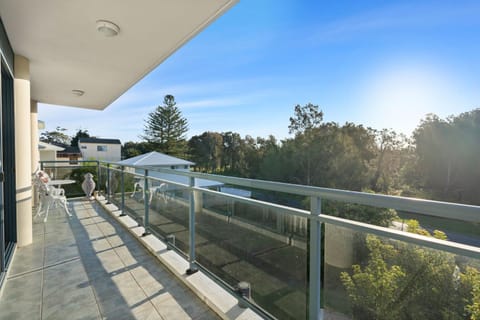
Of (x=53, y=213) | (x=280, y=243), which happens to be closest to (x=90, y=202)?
(x=53, y=213)

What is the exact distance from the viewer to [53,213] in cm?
497

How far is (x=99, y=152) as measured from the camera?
31547 millimetres

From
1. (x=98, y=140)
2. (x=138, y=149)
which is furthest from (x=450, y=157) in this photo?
(x=98, y=140)

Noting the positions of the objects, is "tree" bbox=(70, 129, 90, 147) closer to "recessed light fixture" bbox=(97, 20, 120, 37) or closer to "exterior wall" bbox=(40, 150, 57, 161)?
"exterior wall" bbox=(40, 150, 57, 161)

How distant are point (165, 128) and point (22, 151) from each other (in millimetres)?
26227

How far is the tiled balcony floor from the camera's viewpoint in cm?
192

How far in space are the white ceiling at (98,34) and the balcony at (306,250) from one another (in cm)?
153

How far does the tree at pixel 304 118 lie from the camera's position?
23844 mm

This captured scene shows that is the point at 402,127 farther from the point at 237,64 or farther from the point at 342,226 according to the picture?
the point at 342,226

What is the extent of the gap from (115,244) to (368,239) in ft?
10.6

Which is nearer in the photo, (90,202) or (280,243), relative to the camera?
(280,243)

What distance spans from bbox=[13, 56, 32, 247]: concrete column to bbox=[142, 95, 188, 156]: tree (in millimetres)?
25422

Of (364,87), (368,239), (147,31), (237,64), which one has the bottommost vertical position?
(368,239)

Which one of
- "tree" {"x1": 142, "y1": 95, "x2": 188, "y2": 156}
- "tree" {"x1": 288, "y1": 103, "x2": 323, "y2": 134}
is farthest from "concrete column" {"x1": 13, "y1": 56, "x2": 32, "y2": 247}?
"tree" {"x1": 142, "y1": 95, "x2": 188, "y2": 156}
